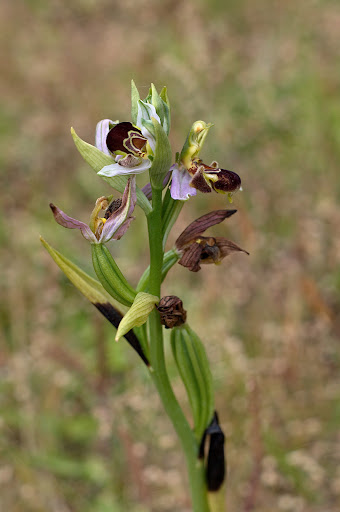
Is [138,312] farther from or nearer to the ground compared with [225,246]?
nearer to the ground

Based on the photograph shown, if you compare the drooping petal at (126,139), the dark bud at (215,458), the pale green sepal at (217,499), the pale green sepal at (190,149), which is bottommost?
the pale green sepal at (217,499)

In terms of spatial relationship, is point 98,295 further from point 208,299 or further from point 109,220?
point 208,299

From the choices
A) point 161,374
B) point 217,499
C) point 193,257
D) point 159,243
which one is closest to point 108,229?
point 159,243

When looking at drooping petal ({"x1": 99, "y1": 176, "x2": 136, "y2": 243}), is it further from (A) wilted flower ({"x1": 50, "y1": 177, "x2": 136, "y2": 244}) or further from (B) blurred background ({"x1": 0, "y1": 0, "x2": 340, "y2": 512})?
(B) blurred background ({"x1": 0, "y1": 0, "x2": 340, "y2": 512})

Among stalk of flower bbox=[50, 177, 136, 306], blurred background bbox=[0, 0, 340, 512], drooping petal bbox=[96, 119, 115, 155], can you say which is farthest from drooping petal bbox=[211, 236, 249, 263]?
blurred background bbox=[0, 0, 340, 512]

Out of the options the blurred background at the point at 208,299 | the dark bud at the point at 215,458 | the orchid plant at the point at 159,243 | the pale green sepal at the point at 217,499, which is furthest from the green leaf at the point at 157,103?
the pale green sepal at the point at 217,499

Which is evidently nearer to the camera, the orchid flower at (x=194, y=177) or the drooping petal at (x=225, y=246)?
the orchid flower at (x=194, y=177)

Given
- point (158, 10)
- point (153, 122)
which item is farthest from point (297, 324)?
point (158, 10)

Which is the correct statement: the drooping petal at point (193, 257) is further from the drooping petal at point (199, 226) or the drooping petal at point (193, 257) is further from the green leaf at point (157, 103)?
the green leaf at point (157, 103)
